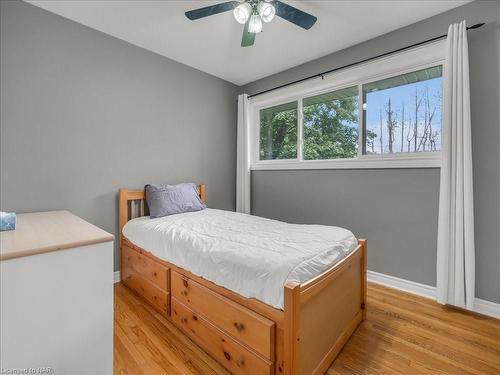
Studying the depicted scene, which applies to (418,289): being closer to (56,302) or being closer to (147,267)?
(147,267)

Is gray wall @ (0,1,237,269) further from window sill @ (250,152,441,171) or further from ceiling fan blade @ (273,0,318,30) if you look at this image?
ceiling fan blade @ (273,0,318,30)

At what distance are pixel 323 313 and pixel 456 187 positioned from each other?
5.11 ft

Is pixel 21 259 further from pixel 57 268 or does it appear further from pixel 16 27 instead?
pixel 16 27

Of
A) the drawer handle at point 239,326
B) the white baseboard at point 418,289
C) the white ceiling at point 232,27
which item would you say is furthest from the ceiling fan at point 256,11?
the white baseboard at point 418,289

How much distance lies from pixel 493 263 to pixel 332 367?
1.60m

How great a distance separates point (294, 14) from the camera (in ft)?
5.79

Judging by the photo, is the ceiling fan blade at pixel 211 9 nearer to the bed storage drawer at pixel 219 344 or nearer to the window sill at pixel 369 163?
the window sill at pixel 369 163

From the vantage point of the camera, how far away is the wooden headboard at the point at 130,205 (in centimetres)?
255

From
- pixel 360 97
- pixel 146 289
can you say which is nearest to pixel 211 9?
pixel 360 97

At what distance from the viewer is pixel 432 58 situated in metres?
2.21

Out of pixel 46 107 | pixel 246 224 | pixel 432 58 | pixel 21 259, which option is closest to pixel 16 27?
pixel 46 107

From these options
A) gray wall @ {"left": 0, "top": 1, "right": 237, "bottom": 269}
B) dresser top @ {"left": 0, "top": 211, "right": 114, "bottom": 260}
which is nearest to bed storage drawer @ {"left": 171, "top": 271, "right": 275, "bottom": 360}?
dresser top @ {"left": 0, "top": 211, "right": 114, "bottom": 260}

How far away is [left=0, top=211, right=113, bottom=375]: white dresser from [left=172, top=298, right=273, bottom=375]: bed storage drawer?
51cm

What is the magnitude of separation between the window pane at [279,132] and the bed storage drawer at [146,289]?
2.26m
